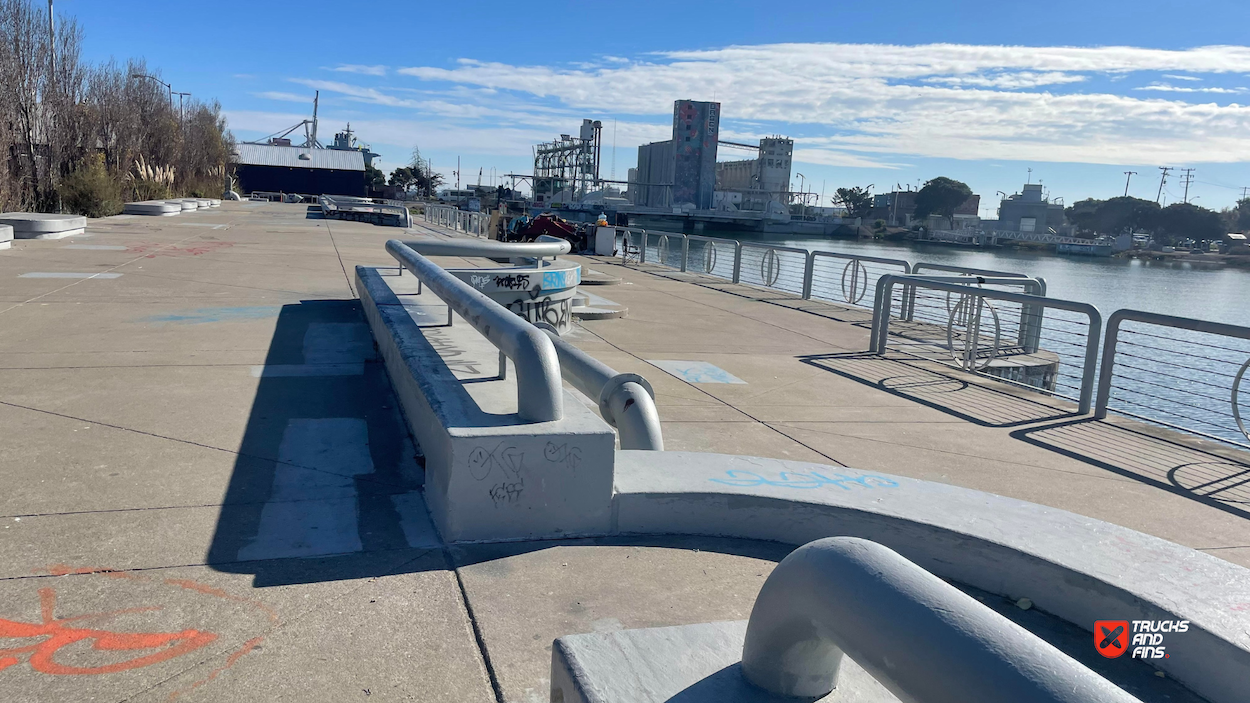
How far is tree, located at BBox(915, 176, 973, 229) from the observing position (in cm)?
11938

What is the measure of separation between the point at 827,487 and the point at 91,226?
84.8 feet

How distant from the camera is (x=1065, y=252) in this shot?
66.3 meters

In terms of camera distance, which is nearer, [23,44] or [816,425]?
[816,425]

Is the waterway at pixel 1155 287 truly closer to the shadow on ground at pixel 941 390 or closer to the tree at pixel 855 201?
the shadow on ground at pixel 941 390

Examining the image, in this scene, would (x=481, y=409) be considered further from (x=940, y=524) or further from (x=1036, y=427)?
(x=1036, y=427)

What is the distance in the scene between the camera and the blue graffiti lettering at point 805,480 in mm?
4070

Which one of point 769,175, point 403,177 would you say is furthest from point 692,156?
point 403,177

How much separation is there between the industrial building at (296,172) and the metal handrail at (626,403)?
344ft

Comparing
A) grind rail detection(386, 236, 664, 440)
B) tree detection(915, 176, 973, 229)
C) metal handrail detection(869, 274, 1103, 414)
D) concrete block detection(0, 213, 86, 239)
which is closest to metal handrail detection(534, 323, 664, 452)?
grind rail detection(386, 236, 664, 440)

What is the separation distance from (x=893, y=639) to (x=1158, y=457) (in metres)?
5.69

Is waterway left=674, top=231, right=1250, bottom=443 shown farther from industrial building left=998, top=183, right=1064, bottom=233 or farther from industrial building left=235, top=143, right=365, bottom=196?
industrial building left=235, top=143, right=365, bottom=196

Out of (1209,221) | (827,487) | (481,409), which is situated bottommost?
(827,487)

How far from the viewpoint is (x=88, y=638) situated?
2.81 m

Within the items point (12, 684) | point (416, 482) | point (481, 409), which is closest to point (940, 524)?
point (481, 409)
